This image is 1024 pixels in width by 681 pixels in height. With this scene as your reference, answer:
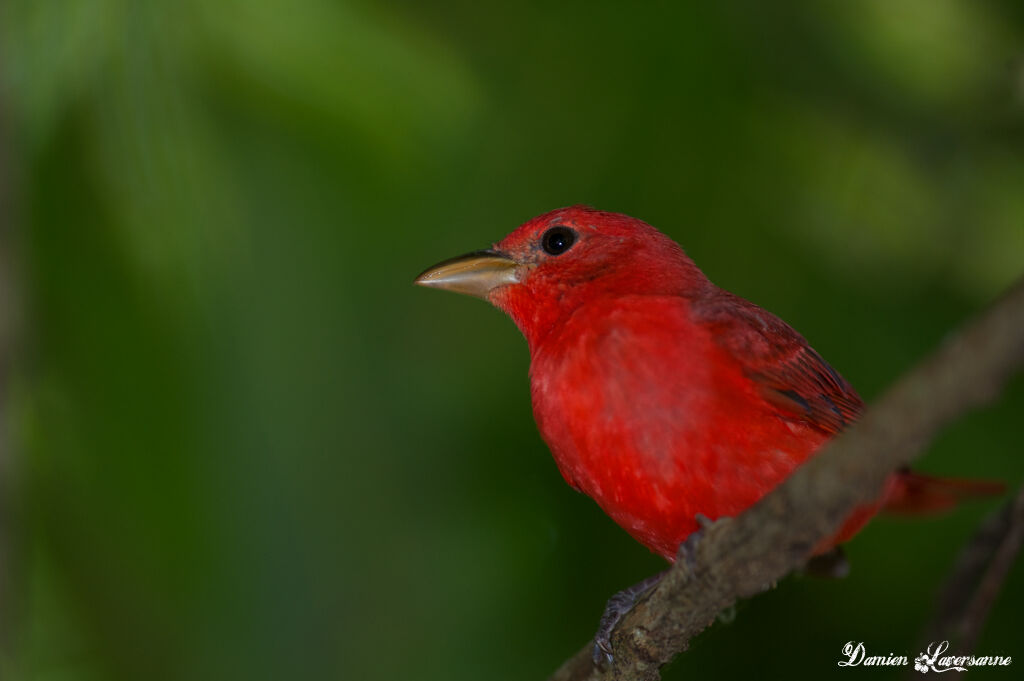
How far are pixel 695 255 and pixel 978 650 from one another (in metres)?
1.89

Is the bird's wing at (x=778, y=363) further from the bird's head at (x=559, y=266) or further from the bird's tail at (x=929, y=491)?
the bird's head at (x=559, y=266)

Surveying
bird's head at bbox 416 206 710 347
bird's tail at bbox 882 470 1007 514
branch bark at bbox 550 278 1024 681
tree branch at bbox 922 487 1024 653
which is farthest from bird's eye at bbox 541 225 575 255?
tree branch at bbox 922 487 1024 653

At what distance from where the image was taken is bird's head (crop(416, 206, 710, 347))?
353 cm

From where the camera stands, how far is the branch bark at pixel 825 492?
1.59m

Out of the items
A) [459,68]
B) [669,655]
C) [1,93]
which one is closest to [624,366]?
[669,655]

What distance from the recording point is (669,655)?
276cm

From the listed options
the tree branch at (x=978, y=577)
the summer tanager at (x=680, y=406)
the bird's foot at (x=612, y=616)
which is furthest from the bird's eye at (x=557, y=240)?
the tree branch at (x=978, y=577)

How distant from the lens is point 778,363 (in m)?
3.03

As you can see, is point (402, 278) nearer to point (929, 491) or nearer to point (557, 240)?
point (557, 240)

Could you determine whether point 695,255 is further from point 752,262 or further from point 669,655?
point 669,655
